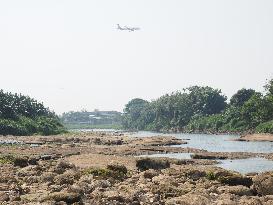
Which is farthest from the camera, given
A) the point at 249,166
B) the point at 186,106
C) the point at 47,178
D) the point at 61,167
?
the point at 186,106

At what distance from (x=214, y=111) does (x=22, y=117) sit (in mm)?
74598

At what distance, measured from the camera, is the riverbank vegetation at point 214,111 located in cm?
11700

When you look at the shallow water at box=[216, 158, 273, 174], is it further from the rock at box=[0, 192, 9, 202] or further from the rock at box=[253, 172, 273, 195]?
the rock at box=[0, 192, 9, 202]

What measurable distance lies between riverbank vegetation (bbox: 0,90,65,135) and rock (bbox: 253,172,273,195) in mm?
89480

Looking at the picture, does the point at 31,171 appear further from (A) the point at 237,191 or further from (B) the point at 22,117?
(B) the point at 22,117

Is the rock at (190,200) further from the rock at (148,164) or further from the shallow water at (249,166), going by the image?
the shallow water at (249,166)

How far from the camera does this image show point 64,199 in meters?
19.5

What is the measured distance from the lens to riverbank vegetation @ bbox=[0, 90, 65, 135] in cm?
10700

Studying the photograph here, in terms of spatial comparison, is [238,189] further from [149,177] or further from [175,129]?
[175,129]

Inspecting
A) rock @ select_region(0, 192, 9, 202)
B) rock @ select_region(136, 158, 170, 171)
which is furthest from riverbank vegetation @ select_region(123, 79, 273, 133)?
rock @ select_region(0, 192, 9, 202)

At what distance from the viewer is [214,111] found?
165500 mm

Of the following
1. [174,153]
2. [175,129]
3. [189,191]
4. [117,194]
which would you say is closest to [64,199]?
[117,194]

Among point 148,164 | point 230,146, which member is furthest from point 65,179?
point 230,146

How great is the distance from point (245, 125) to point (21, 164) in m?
101
